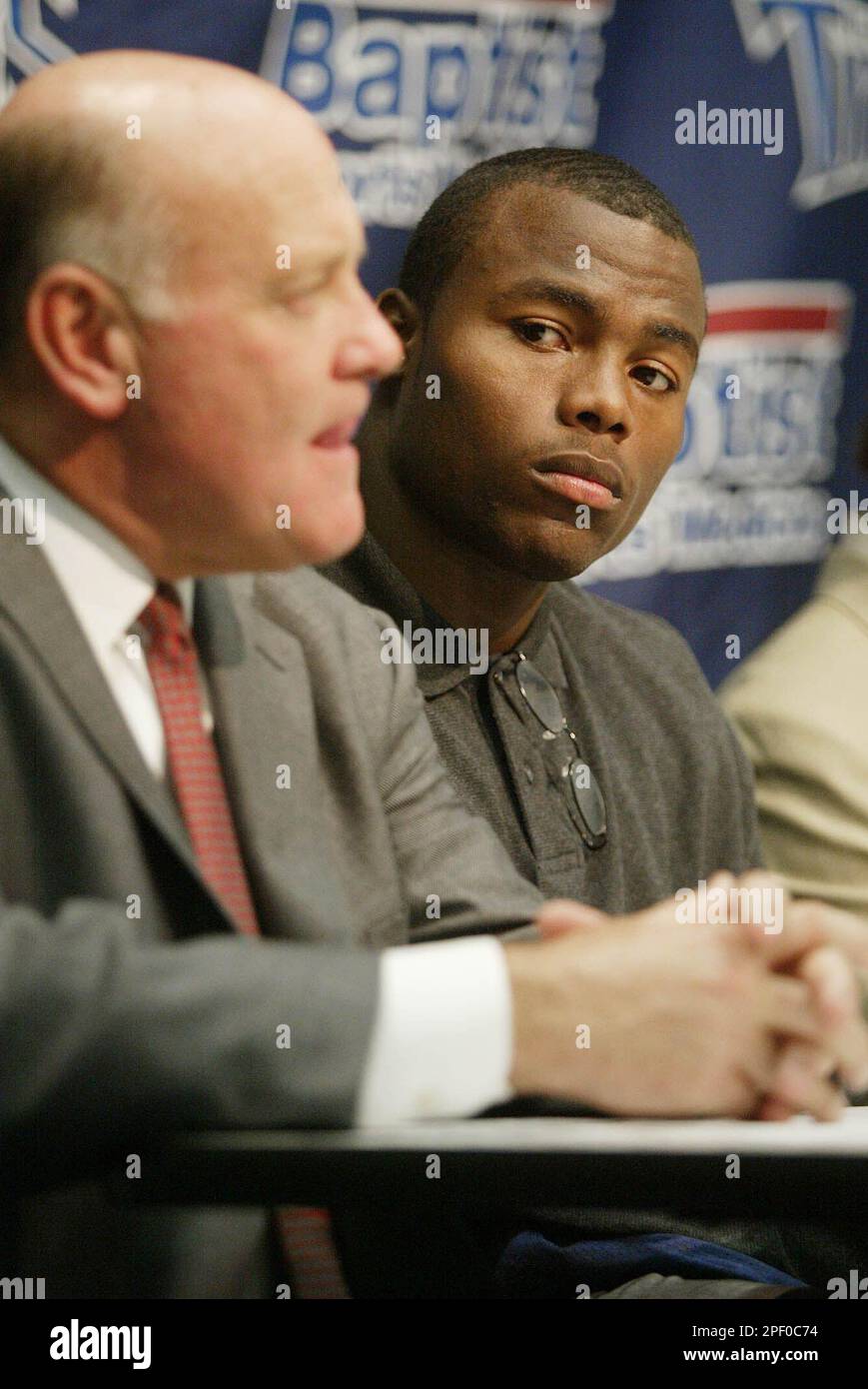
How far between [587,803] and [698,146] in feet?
2.96

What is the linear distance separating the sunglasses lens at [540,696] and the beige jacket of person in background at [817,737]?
0.68 ft

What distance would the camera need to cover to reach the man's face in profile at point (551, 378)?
4.16 ft

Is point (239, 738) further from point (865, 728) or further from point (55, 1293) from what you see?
point (865, 728)

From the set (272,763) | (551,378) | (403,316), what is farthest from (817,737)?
(272,763)

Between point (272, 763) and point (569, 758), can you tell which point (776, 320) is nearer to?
point (569, 758)

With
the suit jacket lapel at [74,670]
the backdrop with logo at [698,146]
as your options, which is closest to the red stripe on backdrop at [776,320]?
the backdrop with logo at [698,146]

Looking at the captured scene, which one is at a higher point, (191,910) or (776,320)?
(776,320)

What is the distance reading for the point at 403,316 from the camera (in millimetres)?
1382

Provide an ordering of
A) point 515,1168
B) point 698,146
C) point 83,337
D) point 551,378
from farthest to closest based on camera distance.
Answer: point 698,146 < point 551,378 < point 83,337 < point 515,1168

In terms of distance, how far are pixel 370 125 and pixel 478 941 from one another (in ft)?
3.65

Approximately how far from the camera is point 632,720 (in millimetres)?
1405

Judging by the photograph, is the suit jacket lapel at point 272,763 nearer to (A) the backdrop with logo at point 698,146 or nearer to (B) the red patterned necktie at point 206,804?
(B) the red patterned necktie at point 206,804

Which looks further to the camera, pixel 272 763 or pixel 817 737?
pixel 817 737

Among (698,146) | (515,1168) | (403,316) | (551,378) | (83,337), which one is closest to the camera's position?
(515,1168)
